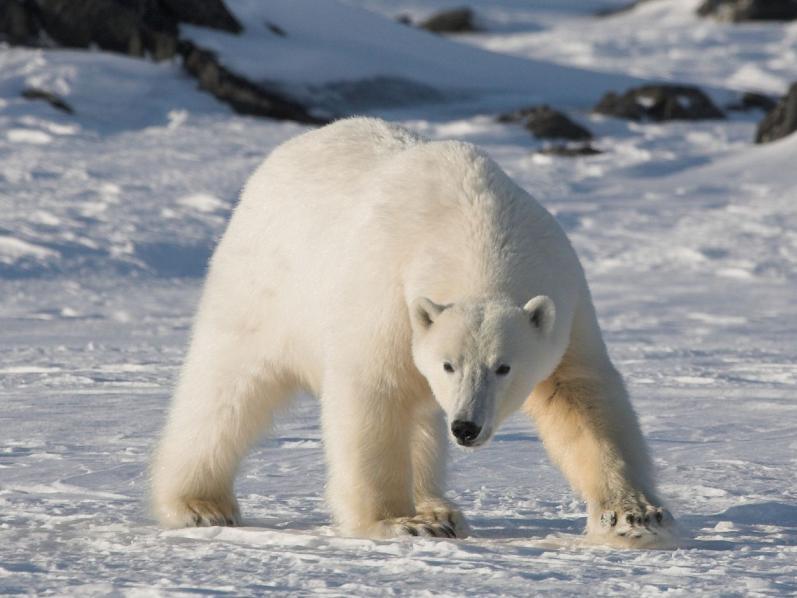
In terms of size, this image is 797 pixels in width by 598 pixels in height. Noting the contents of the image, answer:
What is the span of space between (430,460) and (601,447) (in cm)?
74

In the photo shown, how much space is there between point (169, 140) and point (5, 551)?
10.4 metres

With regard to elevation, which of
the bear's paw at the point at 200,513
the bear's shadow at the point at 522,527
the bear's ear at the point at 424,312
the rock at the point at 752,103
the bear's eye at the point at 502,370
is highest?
the bear's ear at the point at 424,312

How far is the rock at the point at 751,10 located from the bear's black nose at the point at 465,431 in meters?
22.2

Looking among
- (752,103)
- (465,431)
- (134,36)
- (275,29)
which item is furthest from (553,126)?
(465,431)

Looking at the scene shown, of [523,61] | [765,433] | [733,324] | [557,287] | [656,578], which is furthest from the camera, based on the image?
[523,61]

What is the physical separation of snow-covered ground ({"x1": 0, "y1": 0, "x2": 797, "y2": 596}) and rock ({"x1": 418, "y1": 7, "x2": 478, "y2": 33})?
5.98 metres

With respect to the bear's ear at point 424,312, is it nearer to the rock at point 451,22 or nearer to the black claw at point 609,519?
the black claw at point 609,519

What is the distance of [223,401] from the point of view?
4.41 m

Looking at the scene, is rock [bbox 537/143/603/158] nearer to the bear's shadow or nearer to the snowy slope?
the snowy slope

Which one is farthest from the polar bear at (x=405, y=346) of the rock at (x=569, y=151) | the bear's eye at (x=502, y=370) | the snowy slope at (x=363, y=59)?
the snowy slope at (x=363, y=59)

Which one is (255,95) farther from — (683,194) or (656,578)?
(656,578)

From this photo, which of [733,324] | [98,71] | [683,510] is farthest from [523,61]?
[683,510]

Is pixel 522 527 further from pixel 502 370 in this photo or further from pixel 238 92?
pixel 238 92

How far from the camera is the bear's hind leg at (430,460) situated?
4.24 metres
